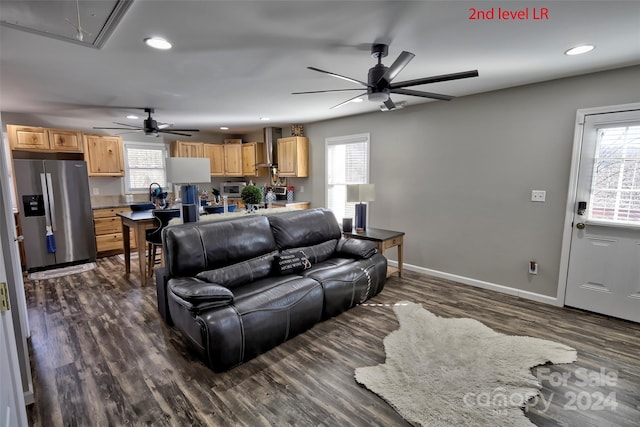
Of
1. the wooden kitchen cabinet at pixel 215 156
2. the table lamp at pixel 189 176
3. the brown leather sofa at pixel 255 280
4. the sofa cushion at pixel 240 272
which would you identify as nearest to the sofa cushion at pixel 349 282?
the brown leather sofa at pixel 255 280

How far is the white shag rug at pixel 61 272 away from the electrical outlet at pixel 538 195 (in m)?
6.31

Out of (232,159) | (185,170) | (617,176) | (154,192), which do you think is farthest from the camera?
(232,159)

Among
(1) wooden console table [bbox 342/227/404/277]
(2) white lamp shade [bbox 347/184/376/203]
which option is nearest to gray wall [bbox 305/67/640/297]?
(1) wooden console table [bbox 342/227/404/277]

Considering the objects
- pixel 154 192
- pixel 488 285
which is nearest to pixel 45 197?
pixel 154 192

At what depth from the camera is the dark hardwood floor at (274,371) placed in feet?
→ 6.27

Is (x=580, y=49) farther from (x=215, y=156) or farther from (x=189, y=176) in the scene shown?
(x=215, y=156)

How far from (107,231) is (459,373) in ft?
19.1

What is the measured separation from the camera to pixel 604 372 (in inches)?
90.2

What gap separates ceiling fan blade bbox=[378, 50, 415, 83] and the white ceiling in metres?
0.22

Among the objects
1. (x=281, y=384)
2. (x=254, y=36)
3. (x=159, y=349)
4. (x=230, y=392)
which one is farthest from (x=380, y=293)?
(x=254, y=36)

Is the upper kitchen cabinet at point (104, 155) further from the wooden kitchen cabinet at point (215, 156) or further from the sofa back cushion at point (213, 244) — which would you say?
the sofa back cushion at point (213, 244)

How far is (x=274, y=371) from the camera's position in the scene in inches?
91.9

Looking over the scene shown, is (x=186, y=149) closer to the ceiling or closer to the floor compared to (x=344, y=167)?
closer to the ceiling

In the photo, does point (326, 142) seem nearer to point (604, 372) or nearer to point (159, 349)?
point (159, 349)
